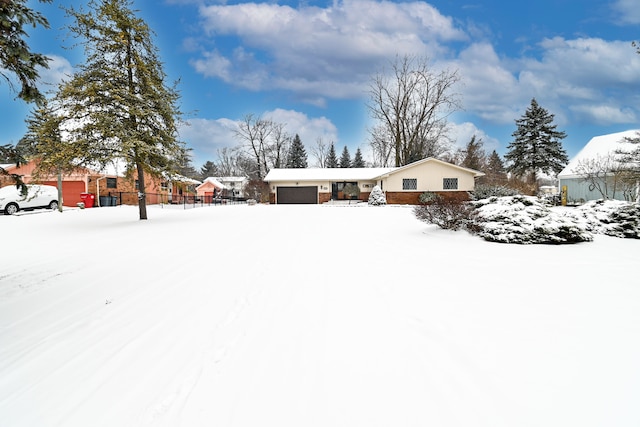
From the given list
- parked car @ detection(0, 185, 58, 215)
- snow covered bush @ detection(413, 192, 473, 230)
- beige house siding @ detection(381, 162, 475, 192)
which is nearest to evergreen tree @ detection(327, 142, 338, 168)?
beige house siding @ detection(381, 162, 475, 192)

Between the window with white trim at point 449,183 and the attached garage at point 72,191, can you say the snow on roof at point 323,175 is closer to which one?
the window with white trim at point 449,183

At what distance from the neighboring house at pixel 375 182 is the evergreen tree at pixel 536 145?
301 inches

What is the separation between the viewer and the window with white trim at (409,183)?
28.5 meters

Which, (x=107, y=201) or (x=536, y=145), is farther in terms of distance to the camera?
(x=536, y=145)

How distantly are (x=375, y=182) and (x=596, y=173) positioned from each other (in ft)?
61.0

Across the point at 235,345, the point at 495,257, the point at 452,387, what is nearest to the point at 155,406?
the point at 235,345

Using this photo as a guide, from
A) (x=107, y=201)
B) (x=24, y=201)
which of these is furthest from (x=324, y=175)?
(x=24, y=201)

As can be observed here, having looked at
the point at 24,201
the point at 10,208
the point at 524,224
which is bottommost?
the point at 524,224

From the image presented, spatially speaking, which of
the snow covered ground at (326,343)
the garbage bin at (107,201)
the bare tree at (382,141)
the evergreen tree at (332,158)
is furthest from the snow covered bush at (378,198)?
the evergreen tree at (332,158)

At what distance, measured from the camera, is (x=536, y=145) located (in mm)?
31781

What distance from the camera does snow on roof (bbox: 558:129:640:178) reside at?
21.5 meters

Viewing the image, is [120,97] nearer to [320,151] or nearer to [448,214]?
[448,214]

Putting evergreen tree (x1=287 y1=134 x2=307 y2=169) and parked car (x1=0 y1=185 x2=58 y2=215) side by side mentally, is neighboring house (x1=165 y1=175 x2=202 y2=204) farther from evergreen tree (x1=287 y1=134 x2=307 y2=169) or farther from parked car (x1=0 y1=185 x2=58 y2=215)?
evergreen tree (x1=287 y1=134 x2=307 y2=169)

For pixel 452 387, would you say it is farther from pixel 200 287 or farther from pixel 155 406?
pixel 200 287
